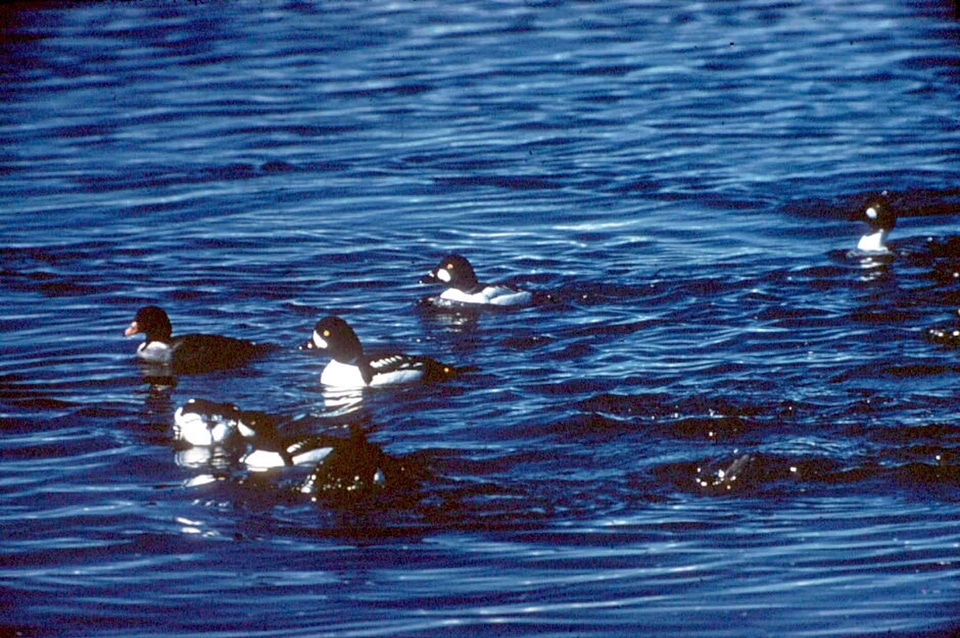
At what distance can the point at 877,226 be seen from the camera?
17750 mm

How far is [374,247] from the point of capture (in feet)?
60.4

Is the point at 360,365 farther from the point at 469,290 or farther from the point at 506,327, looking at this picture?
the point at 469,290

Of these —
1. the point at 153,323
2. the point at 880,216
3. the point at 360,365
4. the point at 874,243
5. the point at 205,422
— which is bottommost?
the point at 874,243

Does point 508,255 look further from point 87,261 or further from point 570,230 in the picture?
point 87,261

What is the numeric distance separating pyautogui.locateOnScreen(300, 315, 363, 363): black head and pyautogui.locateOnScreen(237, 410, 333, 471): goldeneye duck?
71.2 inches

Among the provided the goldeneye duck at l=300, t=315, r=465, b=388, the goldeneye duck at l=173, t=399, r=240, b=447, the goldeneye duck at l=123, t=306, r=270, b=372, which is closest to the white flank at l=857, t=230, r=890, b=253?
the goldeneye duck at l=300, t=315, r=465, b=388

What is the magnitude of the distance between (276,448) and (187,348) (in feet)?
9.36

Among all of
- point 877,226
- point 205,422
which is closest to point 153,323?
point 205,422

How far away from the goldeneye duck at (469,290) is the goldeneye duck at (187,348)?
1978mm

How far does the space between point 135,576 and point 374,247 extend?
8.75 metres

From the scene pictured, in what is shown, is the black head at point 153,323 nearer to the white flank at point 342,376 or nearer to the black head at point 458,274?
the white flank at point 342,376

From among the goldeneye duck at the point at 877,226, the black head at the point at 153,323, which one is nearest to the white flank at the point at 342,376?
the black head at the point at 153,323

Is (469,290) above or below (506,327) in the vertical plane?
above

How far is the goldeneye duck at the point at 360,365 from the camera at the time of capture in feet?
45.3
